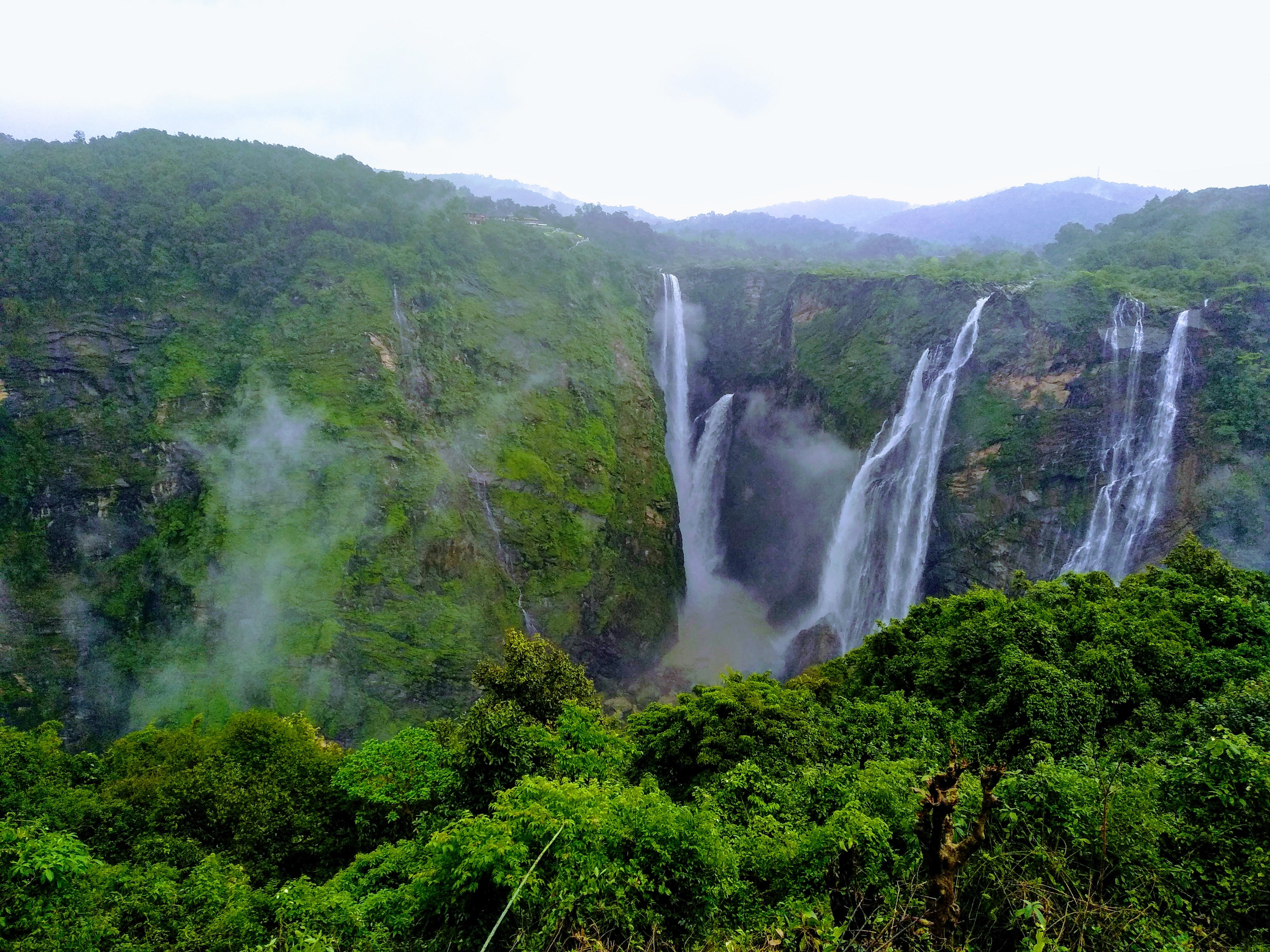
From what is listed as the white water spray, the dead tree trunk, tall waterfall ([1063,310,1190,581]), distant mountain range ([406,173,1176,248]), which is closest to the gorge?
tall waterfall ([1063,310,1190,581])

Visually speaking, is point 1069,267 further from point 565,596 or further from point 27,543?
point 27,543

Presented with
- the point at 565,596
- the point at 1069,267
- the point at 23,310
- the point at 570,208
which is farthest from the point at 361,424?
the point at 570,208

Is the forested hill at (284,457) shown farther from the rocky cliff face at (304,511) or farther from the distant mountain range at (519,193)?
the distant mountain range at (519,193)

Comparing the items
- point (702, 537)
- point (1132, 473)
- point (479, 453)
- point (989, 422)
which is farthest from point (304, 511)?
point (1132, 473)

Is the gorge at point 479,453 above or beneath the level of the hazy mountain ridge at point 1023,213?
beneath

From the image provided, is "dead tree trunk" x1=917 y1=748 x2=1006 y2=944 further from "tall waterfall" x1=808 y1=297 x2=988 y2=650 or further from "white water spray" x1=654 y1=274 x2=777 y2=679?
"white water spray" x1=654 y1=274 x2=777 y2=679

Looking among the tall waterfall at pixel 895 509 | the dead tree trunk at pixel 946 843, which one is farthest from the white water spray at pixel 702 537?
the dead tree trunk at pixel 946 843
